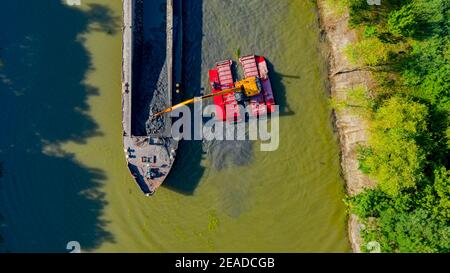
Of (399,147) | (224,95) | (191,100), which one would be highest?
(224,95)

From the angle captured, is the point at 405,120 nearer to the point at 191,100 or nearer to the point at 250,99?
the point at 250,99

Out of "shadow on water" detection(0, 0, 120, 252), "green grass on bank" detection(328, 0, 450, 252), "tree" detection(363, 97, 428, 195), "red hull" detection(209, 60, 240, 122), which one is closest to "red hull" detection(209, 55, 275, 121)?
"red hull" detection(209, 60, 240, 122)

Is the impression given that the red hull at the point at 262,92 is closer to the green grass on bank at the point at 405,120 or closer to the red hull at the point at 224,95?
the red hull at the point at 224,95

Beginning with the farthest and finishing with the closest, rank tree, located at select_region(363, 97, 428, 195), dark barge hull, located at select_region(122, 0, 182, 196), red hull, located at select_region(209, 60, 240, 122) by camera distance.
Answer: red hull, located at select_region(209, 60, 240, 122) → dark barge hull, located at select_region(122, 0, 182, 196) → tree, located at select_region(363, 97, 428, 195)

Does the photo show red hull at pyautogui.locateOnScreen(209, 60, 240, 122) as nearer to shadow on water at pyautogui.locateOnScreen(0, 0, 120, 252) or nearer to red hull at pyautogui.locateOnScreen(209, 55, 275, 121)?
red hull at pyautogui.locateOnScreen(209, 55, 275, 121)

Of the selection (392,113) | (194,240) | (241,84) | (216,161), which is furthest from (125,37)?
(392,113)

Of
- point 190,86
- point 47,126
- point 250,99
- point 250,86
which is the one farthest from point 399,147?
point 47,126
